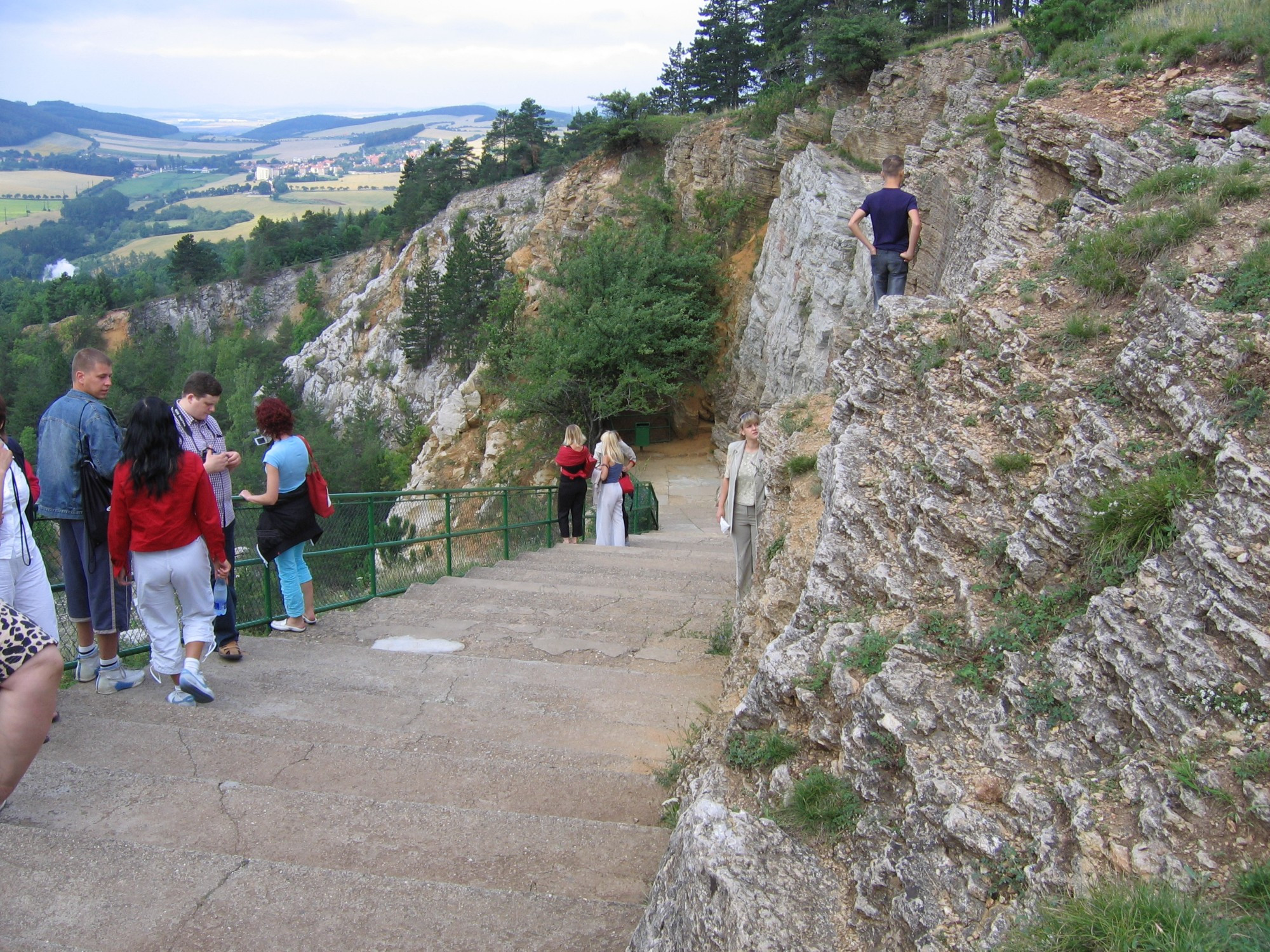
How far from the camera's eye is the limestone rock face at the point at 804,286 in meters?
17.8

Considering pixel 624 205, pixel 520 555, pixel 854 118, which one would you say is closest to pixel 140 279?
pixel 624 205

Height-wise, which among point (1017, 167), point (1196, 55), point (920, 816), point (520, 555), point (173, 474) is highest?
point (1196, 55)

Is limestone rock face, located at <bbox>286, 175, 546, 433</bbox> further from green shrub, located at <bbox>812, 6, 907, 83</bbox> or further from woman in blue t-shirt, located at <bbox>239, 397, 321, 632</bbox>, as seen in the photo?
woman in blue t-shirt, located at <bbox>239, 397, 321, 632</bbox>

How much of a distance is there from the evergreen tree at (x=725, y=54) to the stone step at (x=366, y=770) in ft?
109

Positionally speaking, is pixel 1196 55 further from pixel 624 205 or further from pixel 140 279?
pixel 140 279

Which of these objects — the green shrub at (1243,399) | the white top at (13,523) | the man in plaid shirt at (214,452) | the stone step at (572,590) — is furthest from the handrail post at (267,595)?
the green shrub at (1243,399)

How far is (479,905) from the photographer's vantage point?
2793mm

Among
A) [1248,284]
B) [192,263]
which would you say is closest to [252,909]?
[1248,284]

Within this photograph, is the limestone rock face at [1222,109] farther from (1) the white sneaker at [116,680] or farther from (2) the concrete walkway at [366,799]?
(1) the white sneaker at [116,680]

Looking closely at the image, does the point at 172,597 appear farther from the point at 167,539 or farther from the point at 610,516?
the point at 610,516

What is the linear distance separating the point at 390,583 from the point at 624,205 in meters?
22.8

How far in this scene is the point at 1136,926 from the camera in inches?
70.6

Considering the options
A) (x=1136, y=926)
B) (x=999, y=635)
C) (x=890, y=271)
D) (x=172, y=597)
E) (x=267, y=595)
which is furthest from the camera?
(x=890, y=271)

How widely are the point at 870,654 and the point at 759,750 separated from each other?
531mm
